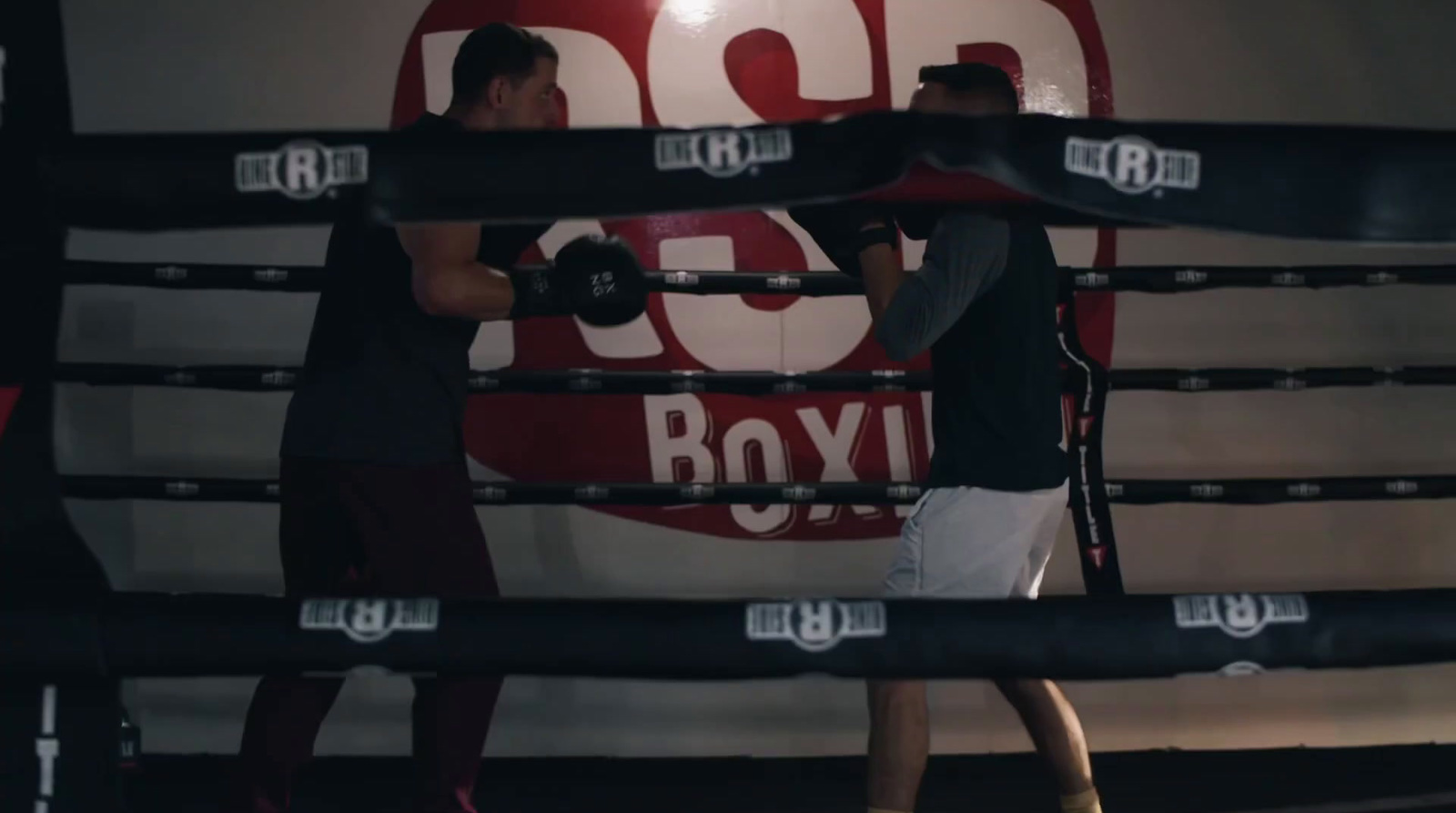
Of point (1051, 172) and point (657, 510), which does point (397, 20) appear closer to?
point (657, 510)

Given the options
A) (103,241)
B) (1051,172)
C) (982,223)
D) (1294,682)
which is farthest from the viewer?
(1294,682)

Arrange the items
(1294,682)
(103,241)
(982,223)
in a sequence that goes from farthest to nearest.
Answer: (1294,682) < (103,241) < (982,223)

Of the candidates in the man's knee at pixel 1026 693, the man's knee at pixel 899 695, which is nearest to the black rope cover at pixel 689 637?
the man's knee at pixel 899 695

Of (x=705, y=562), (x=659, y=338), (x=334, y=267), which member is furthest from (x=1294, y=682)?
(x=334, y=267)

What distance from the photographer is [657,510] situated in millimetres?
2900

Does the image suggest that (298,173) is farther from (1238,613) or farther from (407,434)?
(1238,613)

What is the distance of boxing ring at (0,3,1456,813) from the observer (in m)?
1.41

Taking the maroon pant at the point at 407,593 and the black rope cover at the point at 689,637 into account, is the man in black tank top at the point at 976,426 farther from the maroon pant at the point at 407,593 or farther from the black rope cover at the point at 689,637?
the maroon pant at the point at 407,593

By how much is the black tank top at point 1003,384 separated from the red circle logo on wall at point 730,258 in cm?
97

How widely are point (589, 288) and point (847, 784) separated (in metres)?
1.43

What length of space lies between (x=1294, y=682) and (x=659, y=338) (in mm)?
1710

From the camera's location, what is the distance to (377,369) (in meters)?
1.83

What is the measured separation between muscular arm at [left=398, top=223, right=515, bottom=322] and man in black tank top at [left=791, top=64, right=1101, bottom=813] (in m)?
0.45

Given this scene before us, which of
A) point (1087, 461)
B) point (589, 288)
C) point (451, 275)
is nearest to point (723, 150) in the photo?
point (589, 288)
